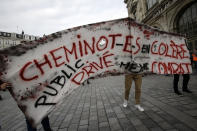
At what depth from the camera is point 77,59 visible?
2227 mm

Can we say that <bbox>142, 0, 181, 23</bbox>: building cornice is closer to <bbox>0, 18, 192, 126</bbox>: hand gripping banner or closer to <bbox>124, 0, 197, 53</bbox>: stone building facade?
<bbox>124, 0, 197, 53</bbox>: stone building facade

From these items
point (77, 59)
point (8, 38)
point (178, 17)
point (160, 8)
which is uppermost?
point (8, 38)

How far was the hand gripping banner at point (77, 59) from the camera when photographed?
6.14ft

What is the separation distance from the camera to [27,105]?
1824mm

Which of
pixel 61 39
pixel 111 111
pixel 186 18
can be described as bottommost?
pixel 111 111

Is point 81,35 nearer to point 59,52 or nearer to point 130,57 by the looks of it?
point 59,52

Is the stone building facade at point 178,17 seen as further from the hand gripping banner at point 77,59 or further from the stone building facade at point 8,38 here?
the stone building facade at point 8,38

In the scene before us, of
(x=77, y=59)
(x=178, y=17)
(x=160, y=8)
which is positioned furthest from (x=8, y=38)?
(x=77, y=59)

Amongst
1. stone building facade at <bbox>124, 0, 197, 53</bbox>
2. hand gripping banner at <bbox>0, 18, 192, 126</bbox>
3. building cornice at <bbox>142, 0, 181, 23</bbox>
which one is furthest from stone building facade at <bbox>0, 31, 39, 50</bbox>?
hand gripping banner at <bbox>0, 18, 192, 126</bbox>

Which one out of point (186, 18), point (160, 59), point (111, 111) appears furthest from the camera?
point (186, 18)

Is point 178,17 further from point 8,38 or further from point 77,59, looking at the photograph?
point 8,38

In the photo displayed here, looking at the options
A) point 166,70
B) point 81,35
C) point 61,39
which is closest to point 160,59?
point 166,70

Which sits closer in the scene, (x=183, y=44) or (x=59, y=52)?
(x=59, y=52)

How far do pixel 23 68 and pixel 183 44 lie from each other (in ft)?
11.1
